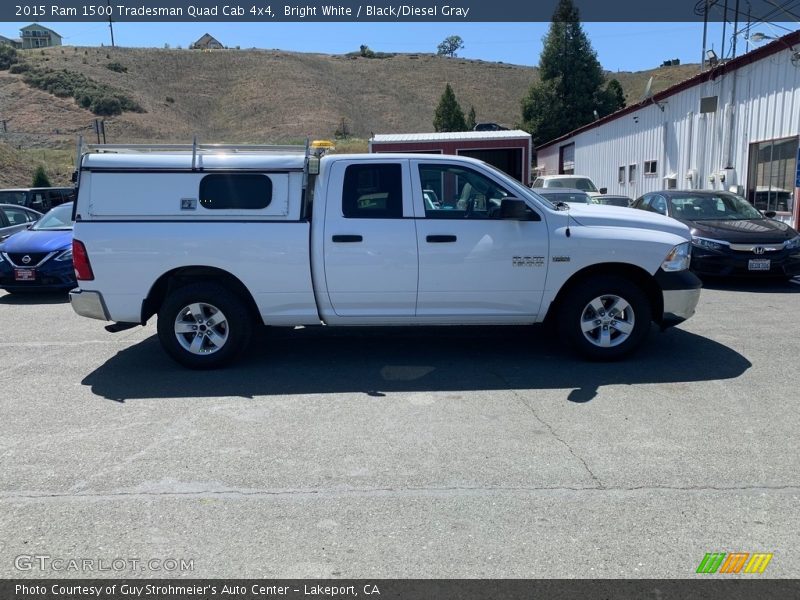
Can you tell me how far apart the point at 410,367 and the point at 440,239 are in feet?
4.27

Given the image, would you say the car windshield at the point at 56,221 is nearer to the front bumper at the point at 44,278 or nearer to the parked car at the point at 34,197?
the front bumper at the point at 44,278

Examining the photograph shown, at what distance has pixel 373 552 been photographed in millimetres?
3203

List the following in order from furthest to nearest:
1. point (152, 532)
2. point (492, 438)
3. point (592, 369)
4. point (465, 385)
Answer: point (592, 369)
point (465, 385)
point (492, 438)
point (152, 532)

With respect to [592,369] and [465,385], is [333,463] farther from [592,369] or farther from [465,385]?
[592,369]

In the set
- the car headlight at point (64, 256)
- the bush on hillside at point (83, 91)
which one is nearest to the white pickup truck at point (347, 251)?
the car headlight at point (64, 256)

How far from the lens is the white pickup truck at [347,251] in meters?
6.06

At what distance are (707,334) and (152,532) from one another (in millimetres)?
6334

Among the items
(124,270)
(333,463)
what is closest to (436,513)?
(333,463)

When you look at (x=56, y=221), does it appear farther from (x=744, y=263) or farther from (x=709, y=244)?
(x=744, y=263)

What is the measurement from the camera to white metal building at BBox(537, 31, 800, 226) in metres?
13.9

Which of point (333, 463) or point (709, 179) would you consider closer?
point (333, 463)

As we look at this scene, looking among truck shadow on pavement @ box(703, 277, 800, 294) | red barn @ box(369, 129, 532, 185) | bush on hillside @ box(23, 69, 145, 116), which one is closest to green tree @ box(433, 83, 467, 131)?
bush on hillside @ box(23, 69, 145, 116)

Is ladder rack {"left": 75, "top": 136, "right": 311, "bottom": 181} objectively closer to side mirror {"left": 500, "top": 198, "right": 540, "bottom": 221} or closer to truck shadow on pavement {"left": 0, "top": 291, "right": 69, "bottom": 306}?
side mirror {"left": 500, "top": 198, "right": 540, "bottom": 221}

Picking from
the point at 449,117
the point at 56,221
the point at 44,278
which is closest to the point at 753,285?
the point at 44,278
